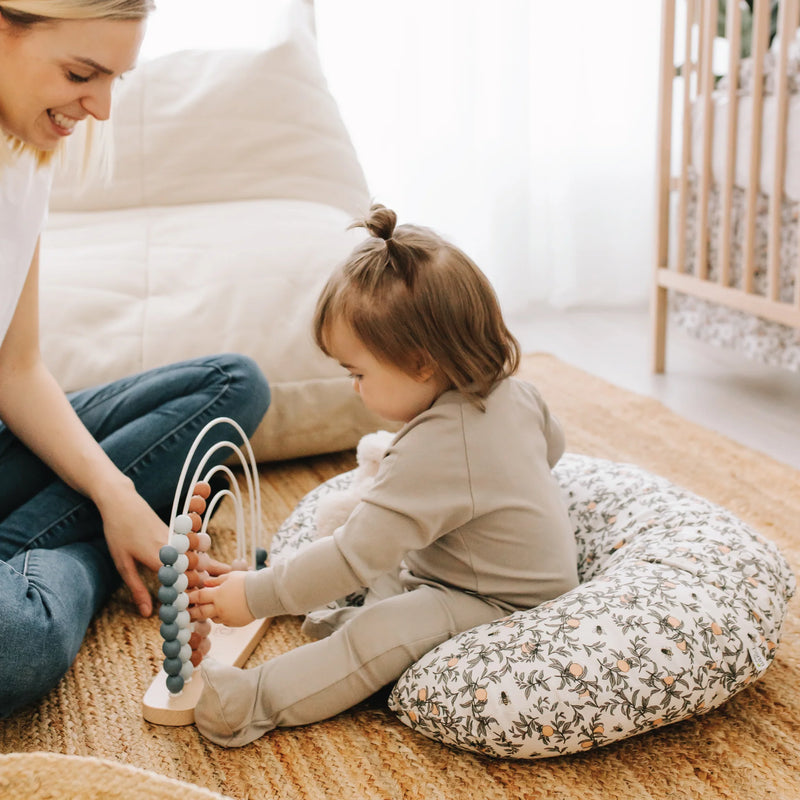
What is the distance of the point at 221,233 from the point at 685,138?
1114 millimetres

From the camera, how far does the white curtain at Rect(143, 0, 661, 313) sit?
283 cm

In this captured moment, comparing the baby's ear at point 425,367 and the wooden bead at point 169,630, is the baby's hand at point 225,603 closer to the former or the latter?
the wooden bead at point 169,630

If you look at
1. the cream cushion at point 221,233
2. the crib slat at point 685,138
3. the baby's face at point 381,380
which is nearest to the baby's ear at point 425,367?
the baby's face at point 381,380

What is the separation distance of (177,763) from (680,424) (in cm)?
134

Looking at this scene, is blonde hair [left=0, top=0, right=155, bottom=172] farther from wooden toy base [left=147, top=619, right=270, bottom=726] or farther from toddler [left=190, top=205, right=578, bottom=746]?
wooden toy base [left=147, top=619, right=270, bottom=726]

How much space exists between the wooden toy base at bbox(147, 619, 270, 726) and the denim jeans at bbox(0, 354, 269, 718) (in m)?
0.10

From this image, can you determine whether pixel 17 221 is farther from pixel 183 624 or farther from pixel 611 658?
pixel 611 658

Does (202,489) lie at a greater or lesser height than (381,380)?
lesser

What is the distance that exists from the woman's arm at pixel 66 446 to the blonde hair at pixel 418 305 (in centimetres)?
37

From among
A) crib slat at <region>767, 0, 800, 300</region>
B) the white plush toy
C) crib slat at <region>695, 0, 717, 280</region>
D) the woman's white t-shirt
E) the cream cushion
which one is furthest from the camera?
crib slat at <region>695, 0, 717, 280</region>

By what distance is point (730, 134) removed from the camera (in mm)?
2090

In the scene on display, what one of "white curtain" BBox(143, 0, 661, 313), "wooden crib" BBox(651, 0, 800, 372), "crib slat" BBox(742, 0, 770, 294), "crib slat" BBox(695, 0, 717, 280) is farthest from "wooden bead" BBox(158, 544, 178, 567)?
"white curtain" BBox(143, 0, 661, 313)

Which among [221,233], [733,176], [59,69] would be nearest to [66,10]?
[59,69]

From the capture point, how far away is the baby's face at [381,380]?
1.05 meters
